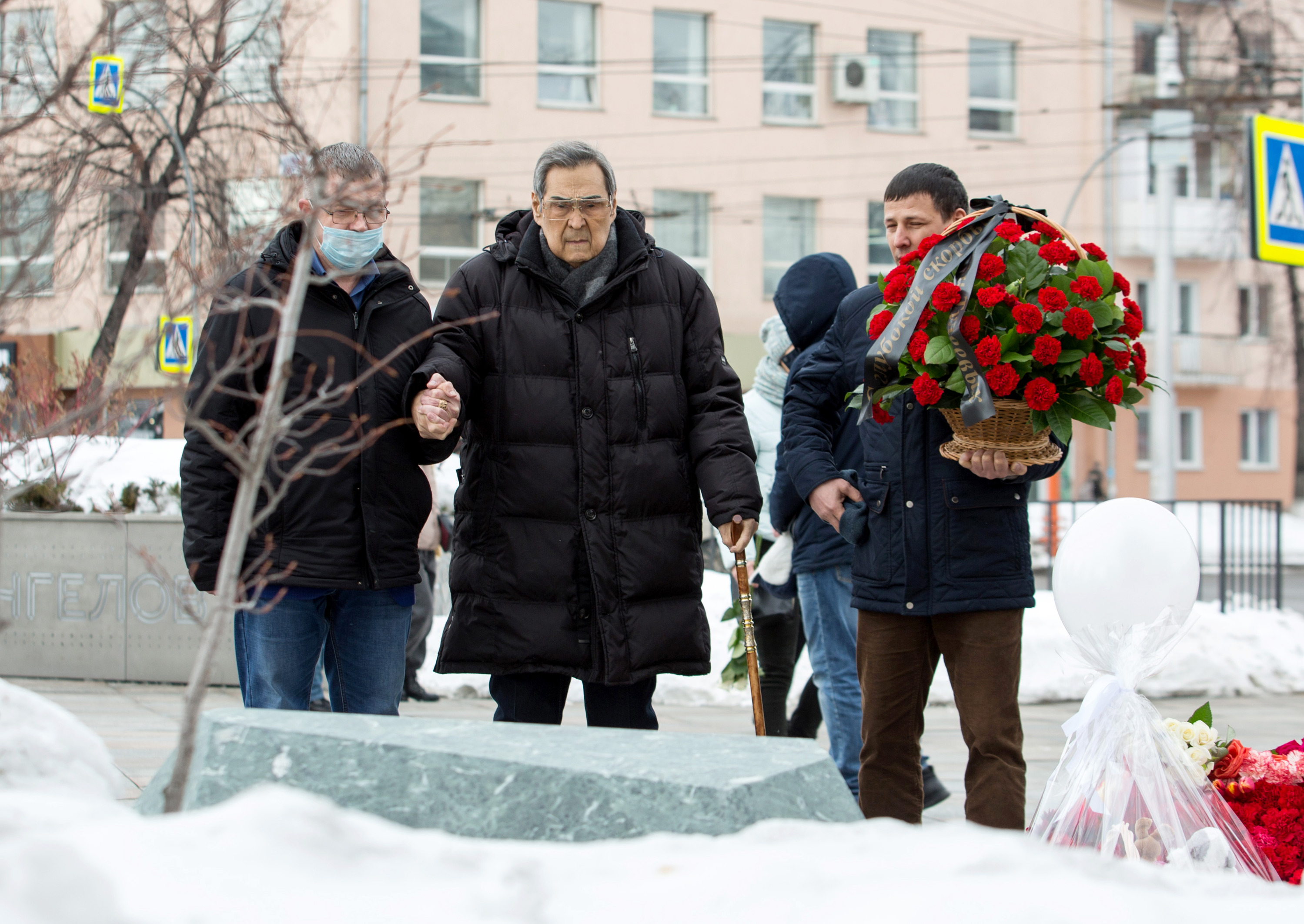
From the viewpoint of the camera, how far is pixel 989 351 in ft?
11.5

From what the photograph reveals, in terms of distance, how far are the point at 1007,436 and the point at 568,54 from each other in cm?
→ 2512

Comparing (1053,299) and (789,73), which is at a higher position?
(789,73)

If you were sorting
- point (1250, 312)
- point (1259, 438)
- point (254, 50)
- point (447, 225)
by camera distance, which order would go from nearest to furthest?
point (254, 50)
point (447, 225)
point (1250, 312)
point (1259, 438)

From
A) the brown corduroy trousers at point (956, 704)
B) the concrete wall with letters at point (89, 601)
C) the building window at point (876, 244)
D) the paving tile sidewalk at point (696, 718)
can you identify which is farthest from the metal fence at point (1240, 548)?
the building window at point (876, 244)

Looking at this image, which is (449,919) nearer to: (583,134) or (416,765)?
(416,765)

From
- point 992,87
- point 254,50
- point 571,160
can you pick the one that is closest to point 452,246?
point 254,50

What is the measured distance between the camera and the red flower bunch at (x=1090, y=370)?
11.5 feet

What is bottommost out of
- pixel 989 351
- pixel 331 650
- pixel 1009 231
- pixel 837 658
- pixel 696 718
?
pixel 696 718

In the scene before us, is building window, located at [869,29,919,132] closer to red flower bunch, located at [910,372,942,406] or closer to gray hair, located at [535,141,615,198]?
gray hair, located at [535,141,615,198]

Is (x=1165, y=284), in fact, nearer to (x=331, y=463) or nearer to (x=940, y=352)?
(x=940, y=352)

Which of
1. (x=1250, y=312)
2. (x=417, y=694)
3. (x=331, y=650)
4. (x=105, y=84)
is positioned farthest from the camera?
(x=1250, y=312)

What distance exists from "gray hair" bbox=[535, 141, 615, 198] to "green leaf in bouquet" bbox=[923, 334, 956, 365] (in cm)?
97

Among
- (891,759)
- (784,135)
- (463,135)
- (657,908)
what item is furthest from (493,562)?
(784,135)

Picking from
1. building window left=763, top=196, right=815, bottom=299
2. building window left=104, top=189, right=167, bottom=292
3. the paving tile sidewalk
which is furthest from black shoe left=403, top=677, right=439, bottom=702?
building window left=763, top=196, right=815, bottom=299
